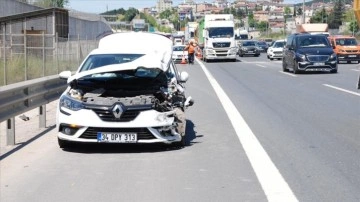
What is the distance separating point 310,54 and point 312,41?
4.61 ft

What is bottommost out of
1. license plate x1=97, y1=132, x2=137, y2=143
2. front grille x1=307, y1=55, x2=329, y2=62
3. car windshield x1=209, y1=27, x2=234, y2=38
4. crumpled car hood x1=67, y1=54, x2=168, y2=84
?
license plate x1=97, y1=132, x2=137, y2=143

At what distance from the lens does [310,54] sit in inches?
1179

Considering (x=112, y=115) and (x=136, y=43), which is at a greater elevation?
(x=136, y=43)

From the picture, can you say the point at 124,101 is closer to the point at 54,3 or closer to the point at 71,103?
the point at 71,103

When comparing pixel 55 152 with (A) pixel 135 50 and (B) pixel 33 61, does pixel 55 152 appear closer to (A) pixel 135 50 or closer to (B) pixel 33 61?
(A) pixel 135 50

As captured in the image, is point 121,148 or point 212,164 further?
point 121,148

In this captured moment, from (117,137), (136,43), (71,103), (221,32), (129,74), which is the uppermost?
(221,32)

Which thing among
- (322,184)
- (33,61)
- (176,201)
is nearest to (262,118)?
(322,184)

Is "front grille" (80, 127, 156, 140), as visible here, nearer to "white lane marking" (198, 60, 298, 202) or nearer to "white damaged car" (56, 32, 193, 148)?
"white damaged car" (56, 32, 193, 148)

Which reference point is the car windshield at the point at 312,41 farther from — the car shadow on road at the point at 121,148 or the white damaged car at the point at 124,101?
the car shadow on road at the point at 121,148

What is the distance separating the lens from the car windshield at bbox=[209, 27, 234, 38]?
47875 mm

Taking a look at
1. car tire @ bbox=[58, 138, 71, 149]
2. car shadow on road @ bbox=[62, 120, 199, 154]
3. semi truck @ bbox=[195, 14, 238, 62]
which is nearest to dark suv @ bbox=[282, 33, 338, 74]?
semi truck @ bbox=[195, 14, 238, 62]

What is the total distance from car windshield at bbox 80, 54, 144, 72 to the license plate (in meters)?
2.10

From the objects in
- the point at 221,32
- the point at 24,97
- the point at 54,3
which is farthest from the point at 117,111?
the point at 54,3
